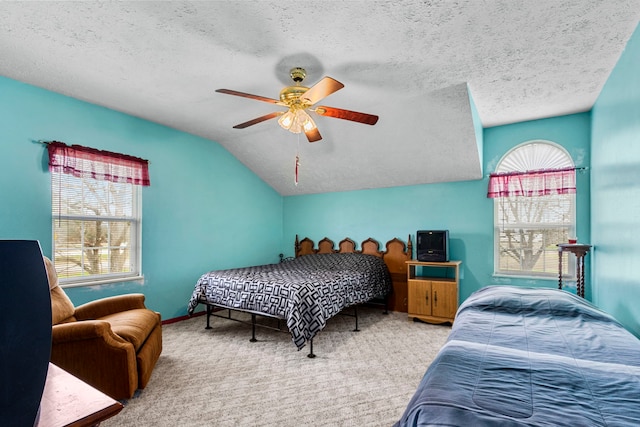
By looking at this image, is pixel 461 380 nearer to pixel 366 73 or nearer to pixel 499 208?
pixel 366 73

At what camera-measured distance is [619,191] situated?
2484 mm

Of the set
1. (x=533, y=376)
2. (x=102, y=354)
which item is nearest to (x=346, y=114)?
(x=533, y=376)

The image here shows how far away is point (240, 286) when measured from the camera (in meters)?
3.53

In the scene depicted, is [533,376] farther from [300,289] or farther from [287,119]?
[287,119]

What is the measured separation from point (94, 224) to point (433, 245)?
13.4 feet

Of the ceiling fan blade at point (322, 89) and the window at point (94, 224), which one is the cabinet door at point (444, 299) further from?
the window at point (94, 224)

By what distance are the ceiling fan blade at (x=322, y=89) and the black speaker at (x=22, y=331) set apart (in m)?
1.90

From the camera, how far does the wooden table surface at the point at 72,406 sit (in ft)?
2.22

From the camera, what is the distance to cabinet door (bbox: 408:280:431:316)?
4164mm

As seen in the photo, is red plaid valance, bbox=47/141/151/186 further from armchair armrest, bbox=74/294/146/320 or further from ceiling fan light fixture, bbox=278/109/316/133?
ceiling fan light fixture, bbox=278/109/316/133

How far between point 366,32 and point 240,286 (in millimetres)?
2687

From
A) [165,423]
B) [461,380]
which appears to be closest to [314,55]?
[461,380]

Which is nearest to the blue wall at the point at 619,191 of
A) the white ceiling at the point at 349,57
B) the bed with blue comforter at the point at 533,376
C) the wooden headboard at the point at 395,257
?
the white ceiling at the point at 349,57

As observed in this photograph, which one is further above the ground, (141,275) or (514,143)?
(514,143)
